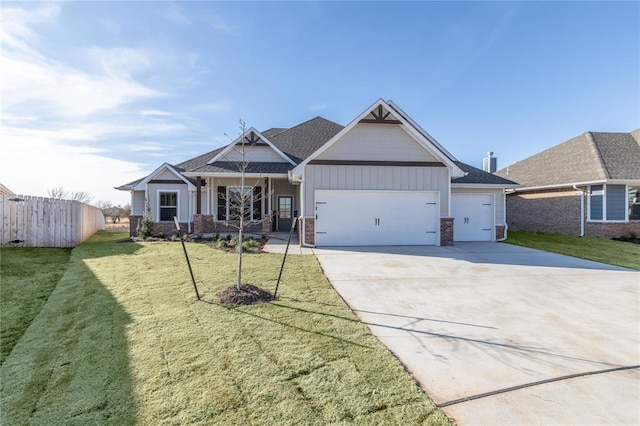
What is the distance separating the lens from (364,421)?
2.36m

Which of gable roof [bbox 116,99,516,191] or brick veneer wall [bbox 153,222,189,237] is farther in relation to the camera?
Result: brick veneer wall [bbox 153,222,189,237]

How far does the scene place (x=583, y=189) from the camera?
53.1ft

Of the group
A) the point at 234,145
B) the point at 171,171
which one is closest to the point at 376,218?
the point at 234,145

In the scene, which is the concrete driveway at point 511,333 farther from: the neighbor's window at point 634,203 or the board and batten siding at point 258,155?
the neighbor's window at point 634,203

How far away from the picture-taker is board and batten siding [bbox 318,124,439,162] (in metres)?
11.5

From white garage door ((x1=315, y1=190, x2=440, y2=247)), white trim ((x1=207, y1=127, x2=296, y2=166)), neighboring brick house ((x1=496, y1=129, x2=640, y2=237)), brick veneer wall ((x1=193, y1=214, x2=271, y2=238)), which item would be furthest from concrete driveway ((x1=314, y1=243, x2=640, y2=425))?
neighboring brick house ((x1=496, y1=129, x2=640, y2=237))

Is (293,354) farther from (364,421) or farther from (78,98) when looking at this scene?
(78,98)

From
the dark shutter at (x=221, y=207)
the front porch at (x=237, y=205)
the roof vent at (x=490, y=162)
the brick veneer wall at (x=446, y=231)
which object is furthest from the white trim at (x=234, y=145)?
the roof vent at (x=490, y=162)

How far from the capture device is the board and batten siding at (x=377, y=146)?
452 inches

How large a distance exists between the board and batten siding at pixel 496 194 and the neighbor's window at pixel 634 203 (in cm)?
752

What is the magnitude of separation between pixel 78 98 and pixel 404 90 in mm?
14791

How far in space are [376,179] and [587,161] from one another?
14038 millimetres

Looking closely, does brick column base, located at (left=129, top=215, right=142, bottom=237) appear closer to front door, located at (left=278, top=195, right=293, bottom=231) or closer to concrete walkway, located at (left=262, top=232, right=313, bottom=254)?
front door, located at (left=278, top=195, right=293, bottom=231)

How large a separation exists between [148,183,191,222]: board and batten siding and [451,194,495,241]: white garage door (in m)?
13.3
